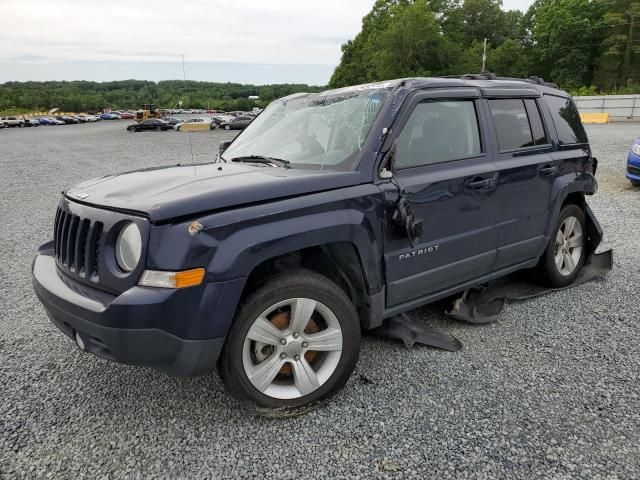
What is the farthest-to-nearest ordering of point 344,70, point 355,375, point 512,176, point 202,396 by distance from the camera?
1. point 344,70
2. point 512,176
3. point 355,375
4. point 202,396

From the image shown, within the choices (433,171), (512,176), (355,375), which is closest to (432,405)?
(355,375)

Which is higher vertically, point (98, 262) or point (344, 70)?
point (344, 70)

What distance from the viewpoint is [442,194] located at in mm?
3254

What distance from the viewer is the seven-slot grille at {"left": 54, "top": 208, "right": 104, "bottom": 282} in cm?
258

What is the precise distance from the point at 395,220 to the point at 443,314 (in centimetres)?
141

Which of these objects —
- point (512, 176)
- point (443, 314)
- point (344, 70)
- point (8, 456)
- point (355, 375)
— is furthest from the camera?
point (344, 70)

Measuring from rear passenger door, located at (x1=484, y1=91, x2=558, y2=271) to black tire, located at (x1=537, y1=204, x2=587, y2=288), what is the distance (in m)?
0.23

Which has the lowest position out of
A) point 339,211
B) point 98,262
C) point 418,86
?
point 98,262

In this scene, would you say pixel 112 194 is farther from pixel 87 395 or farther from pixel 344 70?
pixel 344 70

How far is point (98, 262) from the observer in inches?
99.3

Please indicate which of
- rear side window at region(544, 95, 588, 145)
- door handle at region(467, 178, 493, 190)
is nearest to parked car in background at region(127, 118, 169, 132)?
rear side window at region(544, 95, 588, 145)

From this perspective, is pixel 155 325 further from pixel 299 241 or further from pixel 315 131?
pixel 315 131

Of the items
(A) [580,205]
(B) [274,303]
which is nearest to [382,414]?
(B) [274,303]

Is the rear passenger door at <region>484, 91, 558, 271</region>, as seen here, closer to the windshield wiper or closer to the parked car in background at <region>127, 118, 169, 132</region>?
the windshield wiper
